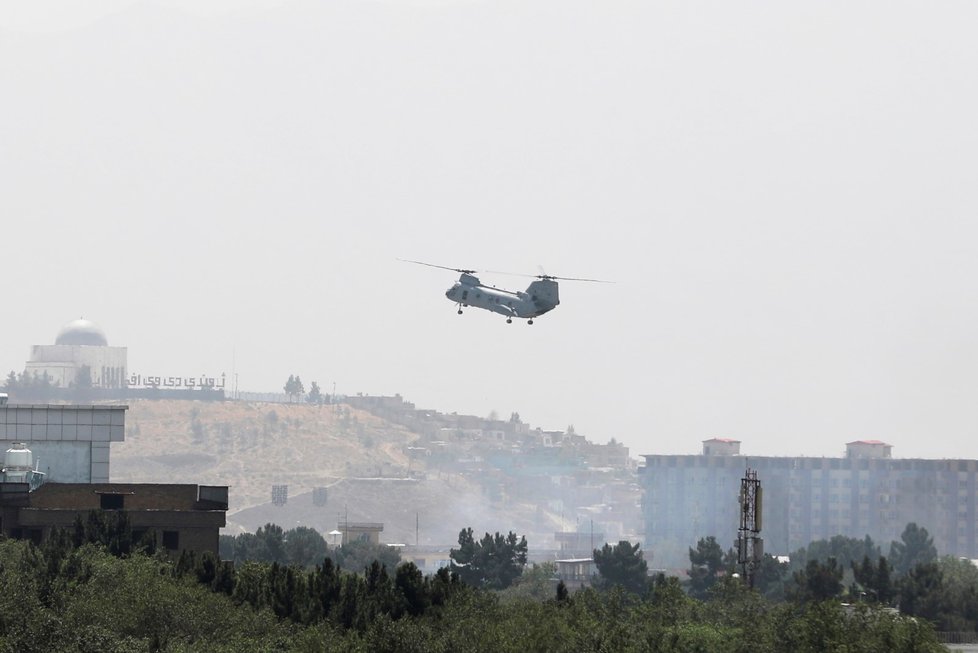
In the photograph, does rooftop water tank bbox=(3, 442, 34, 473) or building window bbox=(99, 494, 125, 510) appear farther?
rooftop water tank bbox=(3, 442, 34, 473)

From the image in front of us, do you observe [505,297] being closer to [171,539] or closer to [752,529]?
[752,529]

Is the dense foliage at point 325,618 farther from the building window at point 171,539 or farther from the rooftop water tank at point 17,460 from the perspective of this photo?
the rooftop water tank at point 17,460

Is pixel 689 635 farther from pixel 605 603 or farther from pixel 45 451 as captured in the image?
pixel 45 451

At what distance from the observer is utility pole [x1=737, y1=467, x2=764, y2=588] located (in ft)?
496

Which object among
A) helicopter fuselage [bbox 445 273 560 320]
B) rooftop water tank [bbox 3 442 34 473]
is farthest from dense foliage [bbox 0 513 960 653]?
helicopter fuselage [bbox 445 273 560 320]

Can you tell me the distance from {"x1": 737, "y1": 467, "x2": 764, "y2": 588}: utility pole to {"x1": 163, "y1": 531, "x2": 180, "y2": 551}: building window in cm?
3910

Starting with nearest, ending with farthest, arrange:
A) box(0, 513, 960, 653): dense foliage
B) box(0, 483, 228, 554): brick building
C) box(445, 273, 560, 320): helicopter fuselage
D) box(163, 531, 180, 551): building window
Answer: box(0, 513, 960, 653): dense foliage
box(0, 483, 228, 554): brick building
box(163, 531, 180, 551): building window
box(445, 273, 560, 320): helicopter fuselage

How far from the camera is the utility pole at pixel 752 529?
15112 centimetres

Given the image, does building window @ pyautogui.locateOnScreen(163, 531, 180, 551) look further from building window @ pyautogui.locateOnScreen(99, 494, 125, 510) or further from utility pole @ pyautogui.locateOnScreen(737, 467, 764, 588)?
utility pole @ pyautogui.locateOnScreen(737, 467, 764, 588)

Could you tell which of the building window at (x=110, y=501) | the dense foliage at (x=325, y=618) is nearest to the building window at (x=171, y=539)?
the building window at (x=110, y=501)

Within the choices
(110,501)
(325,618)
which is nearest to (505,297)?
(110,501)

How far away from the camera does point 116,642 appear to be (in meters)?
84.4

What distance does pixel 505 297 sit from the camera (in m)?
184

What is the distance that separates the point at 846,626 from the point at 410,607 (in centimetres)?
2127
